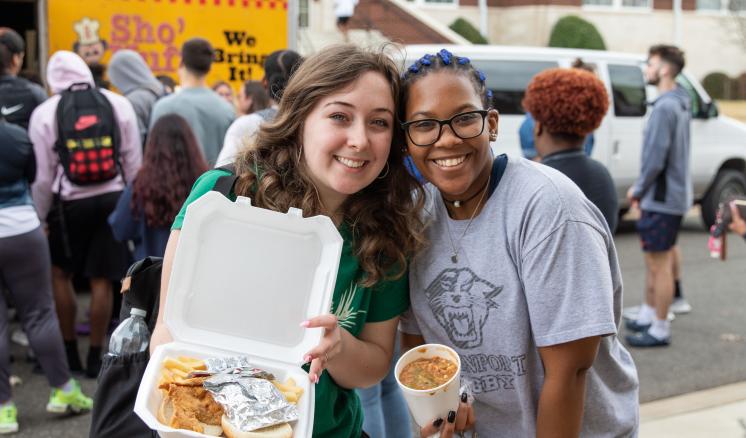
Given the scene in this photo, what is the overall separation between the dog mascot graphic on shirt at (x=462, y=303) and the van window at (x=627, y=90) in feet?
27.0

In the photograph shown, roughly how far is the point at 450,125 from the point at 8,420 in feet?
11.9

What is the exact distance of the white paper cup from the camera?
1.93 metres

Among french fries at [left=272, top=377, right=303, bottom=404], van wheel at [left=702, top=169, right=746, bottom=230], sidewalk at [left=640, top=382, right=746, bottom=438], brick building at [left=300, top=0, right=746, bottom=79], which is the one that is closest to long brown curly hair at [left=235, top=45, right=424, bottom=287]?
french fries at [left=272, top=377, right=303, bottom=404]

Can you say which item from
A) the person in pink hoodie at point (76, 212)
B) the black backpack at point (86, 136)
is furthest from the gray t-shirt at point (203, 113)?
the black backpack at point (86, 136)

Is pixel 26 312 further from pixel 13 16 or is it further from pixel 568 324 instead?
pixel 13 16

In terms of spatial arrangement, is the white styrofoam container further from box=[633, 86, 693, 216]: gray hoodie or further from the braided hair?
box=[633, 86, 693, 216]: gray hoodie

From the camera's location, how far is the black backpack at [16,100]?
5691 millimetres

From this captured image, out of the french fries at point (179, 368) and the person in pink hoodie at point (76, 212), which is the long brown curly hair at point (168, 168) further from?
the french fries at point (179, 368)

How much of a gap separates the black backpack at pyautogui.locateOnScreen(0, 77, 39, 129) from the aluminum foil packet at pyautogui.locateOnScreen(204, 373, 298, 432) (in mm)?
4689

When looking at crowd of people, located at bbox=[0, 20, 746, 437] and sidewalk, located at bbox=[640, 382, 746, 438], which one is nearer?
crowd of people, located at bbox=[0, 20, 746, 437]

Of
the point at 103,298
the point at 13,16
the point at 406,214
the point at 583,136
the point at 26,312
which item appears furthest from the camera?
the point at 13,16

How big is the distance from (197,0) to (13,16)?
405 cm

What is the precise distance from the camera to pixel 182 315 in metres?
1.89

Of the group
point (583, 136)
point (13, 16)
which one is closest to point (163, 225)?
point (583, 136)
